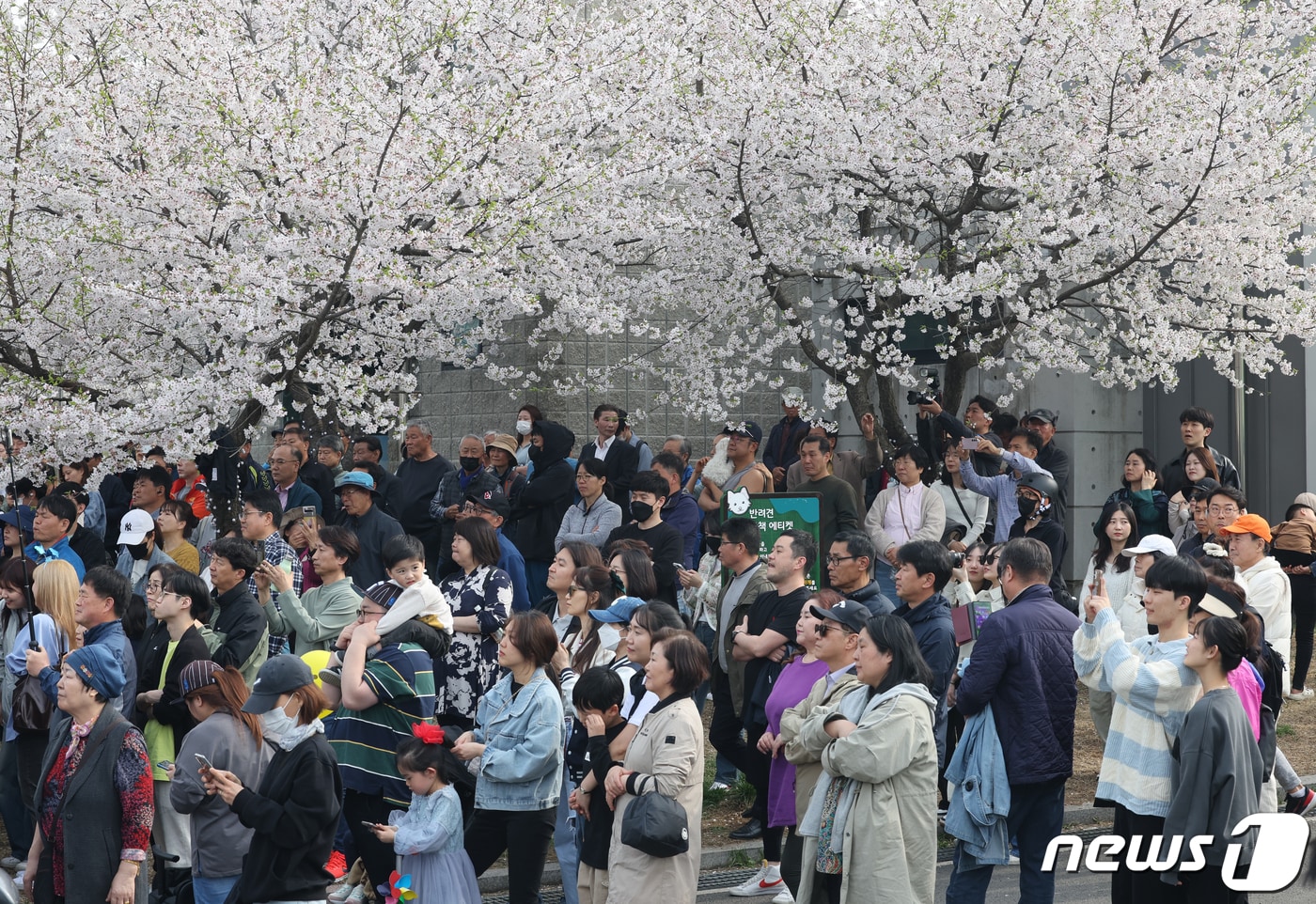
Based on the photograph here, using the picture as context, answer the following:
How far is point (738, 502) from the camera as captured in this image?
31.8 feet

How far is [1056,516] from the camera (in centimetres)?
1203

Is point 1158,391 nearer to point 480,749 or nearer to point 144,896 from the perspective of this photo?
point 480,749

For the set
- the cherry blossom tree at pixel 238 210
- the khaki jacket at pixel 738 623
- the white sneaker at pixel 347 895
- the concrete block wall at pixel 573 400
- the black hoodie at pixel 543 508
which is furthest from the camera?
the concrete block wall at pixel 573 400

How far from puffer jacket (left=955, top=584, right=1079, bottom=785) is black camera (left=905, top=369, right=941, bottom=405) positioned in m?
5.53

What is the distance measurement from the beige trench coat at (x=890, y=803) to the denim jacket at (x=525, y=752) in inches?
54.9

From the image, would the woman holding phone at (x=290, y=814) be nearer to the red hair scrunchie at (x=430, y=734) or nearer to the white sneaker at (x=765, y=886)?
the red hair scrunchie at (x=430, y=734)

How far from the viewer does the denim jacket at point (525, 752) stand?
661 centimetres

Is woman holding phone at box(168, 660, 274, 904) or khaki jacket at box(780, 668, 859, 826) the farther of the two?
khaki jacket at box(780, 668, 859, 826)

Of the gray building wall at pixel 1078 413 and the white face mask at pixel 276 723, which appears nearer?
the white face mask at pixel 276 723

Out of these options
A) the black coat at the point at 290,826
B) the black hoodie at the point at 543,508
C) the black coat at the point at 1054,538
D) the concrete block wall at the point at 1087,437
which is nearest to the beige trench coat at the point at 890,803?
the black coat at the point at 290,826

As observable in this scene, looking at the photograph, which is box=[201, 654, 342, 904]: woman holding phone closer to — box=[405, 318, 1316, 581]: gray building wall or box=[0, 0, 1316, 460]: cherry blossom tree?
box=[0, 0, 1316, 460]: cherry blossom tree

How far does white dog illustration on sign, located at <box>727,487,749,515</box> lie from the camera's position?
9688mm

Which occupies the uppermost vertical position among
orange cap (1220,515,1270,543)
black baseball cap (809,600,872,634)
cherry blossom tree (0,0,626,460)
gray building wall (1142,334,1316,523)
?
cherry blossom tree (0,0,626,460)

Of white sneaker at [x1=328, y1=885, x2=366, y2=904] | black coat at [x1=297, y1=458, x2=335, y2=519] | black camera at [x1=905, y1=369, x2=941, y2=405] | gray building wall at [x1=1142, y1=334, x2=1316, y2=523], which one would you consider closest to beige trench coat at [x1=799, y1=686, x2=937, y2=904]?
white sneaker at [x1=328, y1=885, x2=366, y2=904]
